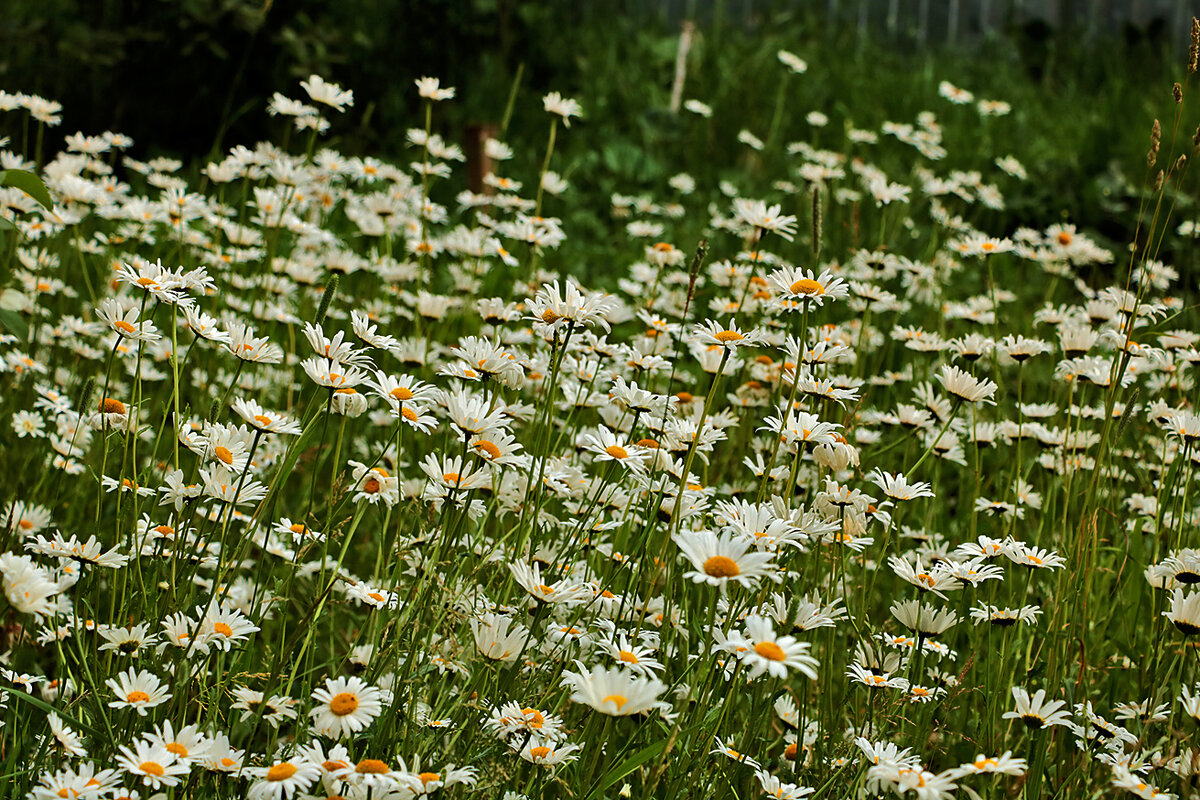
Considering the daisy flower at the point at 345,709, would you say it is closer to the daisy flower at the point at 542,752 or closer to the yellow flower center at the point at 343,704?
the yellow flower center at the point at 343,704

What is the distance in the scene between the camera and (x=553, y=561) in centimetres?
161

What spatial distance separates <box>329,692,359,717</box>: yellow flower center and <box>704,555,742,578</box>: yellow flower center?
41 centimetres

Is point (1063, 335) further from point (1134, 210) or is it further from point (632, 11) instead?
point (632, 11)

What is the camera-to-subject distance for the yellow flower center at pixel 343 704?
118 centimetres

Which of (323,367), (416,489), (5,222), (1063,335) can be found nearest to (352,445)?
(416,489)

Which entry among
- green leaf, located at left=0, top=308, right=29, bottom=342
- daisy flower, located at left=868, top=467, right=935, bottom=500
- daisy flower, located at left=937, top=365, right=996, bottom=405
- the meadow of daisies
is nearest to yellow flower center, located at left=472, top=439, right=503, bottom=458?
the meadow of daisies

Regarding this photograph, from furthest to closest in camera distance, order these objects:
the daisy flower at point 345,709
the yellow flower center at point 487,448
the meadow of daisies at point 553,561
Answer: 1. the yellow flower center at point 487,448
2. the meadow of daisies at point 553,561
3. the daisy flower at point 345,709

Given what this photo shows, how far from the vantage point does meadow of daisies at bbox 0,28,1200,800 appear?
50.1 inches

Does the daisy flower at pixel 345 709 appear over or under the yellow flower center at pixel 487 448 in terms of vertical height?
under

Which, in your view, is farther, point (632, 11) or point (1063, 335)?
point (632, 11)

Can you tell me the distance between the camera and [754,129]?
6.05 metres

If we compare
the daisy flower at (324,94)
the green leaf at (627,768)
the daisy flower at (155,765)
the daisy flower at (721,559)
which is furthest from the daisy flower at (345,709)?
the daisy flower at (324,94)

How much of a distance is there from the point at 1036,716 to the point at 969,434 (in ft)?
3.66

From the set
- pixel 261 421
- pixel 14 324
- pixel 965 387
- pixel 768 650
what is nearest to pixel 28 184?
pixel 14 324
